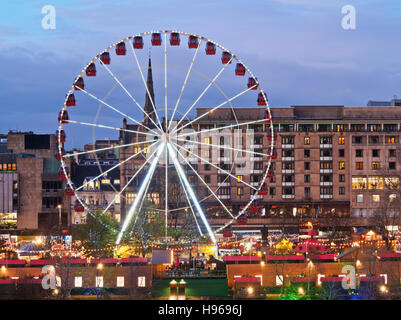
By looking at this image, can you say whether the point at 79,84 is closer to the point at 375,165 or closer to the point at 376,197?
the point at 375,165

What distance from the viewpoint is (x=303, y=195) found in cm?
11612

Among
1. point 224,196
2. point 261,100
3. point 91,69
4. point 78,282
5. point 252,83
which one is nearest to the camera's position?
point 78,282

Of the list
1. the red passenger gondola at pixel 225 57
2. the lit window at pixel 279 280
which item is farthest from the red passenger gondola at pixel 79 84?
the lit window at pixel 279 280

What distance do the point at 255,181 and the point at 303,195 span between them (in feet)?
25.4

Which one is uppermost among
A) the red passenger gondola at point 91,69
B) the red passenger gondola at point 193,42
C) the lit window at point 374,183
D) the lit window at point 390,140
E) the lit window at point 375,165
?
the red passenger gondola at point 193,42

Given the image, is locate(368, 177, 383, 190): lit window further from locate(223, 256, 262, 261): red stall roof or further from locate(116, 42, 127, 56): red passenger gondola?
locate(116, 42, 127, 56): red passenger gondola

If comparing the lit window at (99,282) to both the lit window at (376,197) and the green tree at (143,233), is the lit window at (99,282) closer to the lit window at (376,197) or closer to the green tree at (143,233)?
the green tree at (143,233)

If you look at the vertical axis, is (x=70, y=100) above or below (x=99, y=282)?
above

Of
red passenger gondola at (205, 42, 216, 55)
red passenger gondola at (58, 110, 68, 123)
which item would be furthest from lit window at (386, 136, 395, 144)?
red passenger gondola at (58, 110, 68, 123)

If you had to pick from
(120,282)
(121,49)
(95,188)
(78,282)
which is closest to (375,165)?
(95,188)

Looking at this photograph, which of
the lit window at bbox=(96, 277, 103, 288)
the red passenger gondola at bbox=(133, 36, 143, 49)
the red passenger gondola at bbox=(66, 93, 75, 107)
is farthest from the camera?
the red passenger gondola at bbox=(133, 36, 143, 49)

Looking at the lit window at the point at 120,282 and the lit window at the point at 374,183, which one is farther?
the lit window at the point at 374,183
